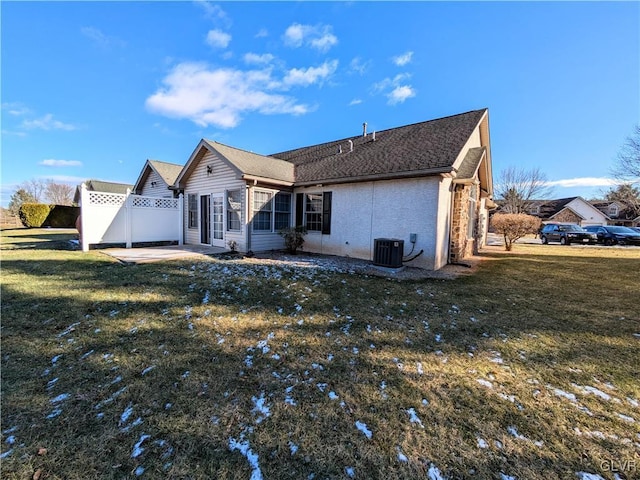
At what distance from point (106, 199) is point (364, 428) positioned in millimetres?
12821

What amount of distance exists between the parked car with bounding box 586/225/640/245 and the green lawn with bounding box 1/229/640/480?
68.8 ft

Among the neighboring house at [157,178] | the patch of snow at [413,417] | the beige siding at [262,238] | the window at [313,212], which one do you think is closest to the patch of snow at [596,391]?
the patch of snow at [413,417]

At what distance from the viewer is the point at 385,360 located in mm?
3252

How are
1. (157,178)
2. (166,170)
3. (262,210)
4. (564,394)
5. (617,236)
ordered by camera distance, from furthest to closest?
(617,236) → (166,170) → (157,178) → (262,210) → (564,394)

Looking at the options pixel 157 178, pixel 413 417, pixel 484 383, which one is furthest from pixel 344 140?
pixel 413 417

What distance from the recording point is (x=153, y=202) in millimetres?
12125

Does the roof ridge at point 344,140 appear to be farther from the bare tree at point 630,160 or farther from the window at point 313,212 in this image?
the bare tree at point 630,160

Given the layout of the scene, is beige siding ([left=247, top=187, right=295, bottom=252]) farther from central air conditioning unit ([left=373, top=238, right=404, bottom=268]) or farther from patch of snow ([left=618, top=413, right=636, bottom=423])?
patch of snow ([left=618, top=413, right=636, bottom=423])

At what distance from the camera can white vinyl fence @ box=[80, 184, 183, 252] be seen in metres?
10.4

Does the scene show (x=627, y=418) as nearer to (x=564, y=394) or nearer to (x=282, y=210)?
(x=564, y=394)

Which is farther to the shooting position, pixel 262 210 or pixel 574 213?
pixel 574 213

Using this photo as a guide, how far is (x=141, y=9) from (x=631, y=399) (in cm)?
1415

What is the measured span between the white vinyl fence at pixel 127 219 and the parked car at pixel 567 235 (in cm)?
2696

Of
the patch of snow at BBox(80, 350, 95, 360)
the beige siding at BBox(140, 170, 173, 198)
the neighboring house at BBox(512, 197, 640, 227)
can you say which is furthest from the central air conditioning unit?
the neighboring house at BBox(512, 197, 640, 227)
